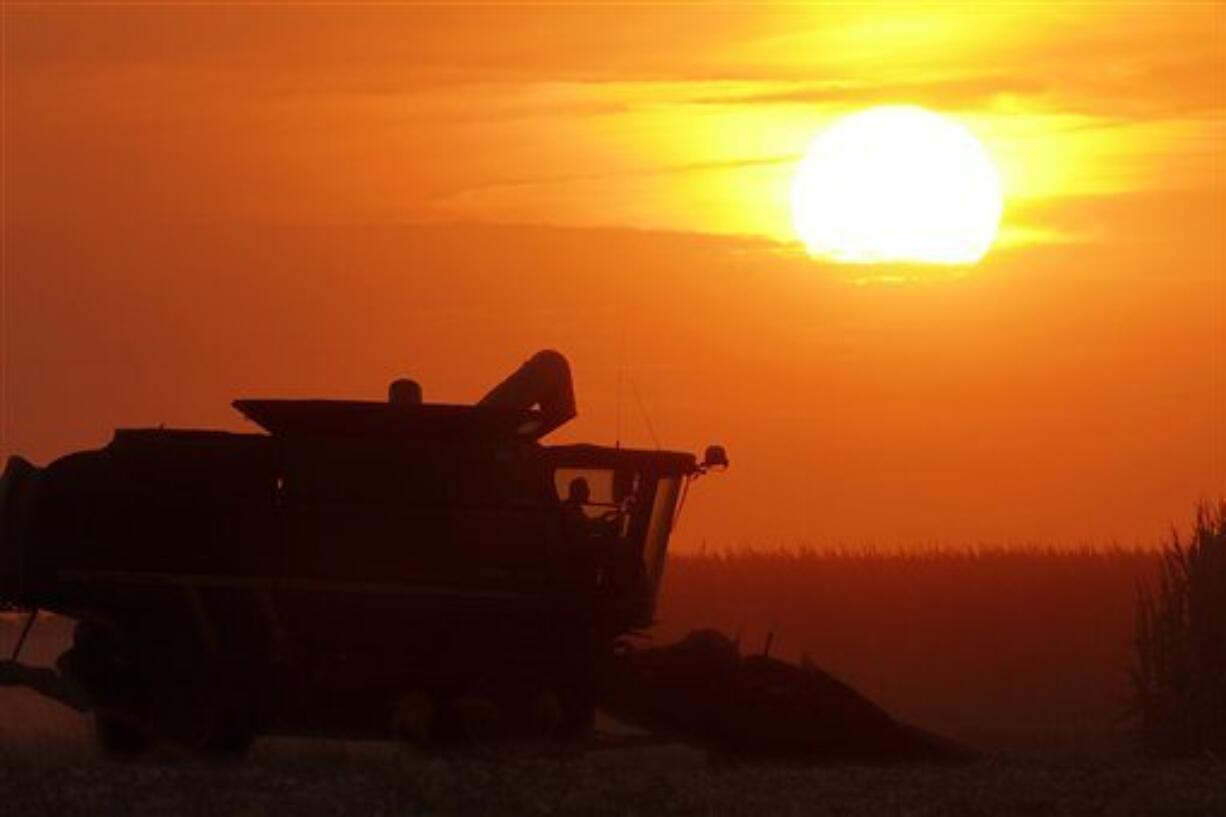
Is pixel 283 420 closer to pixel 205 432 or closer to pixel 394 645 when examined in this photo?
pixel 205 432

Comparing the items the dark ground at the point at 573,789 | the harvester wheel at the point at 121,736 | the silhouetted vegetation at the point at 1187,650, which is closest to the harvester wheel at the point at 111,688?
the harvester wheel at the point at 121,736

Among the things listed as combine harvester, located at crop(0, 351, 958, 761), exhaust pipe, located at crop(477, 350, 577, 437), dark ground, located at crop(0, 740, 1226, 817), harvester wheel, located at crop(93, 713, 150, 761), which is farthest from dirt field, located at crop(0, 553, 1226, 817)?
exhaust pipe, located at crop(477, 350, 577, 437)

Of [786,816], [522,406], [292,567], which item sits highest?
[522,406]

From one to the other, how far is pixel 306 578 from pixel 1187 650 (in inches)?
499

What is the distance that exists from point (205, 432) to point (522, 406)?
3406 millimetres

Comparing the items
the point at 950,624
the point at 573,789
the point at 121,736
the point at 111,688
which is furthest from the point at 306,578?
the point at 950,624

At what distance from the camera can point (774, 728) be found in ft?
95.9

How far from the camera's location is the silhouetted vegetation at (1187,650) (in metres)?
33.7

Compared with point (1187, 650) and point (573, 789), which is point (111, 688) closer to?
point (573, 789)

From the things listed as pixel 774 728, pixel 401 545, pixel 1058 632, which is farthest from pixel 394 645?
pixel 1058 632

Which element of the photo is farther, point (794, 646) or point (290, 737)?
point (794, 646)

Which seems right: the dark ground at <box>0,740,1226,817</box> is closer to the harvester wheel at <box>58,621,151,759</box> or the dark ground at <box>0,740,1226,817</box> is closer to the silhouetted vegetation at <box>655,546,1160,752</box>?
the harvester wheel at <box>58,621,151,759</box>

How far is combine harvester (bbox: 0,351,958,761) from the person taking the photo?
25.5m

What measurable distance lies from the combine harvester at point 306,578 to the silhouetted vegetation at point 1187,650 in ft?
33.1
